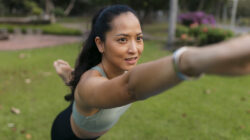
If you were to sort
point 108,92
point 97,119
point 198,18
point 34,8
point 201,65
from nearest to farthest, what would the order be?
point 201,65 → point 108,92 → point 97,119 → point 198,18 → point 34,8

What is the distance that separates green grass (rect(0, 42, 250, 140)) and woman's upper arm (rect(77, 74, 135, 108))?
2545mm

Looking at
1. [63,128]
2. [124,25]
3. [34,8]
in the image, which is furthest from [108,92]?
[34,8]

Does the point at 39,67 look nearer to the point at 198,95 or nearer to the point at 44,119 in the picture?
the point at 44,119

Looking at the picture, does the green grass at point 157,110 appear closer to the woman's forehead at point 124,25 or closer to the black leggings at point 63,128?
the black leggings at point 63,128

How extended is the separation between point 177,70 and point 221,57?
144 millimetres

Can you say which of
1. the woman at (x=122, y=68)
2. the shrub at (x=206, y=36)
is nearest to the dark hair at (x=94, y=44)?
the woman at (x=122, y=68)

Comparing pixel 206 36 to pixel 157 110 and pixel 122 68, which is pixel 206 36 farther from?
pixel 122 68

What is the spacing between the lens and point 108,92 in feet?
3.16

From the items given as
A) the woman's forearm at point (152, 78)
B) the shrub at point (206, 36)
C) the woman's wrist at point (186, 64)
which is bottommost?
the shrub at point (206, 36)

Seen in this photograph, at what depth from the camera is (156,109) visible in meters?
4.36

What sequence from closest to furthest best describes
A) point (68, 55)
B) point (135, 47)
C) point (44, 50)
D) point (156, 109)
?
point (135, 47) < point (156, 109) < point (68, 55) < point (44, 50)

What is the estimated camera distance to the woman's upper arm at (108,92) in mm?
930

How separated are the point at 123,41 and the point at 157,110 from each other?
3221 millimetres

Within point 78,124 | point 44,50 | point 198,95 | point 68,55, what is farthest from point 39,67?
point 78,124
